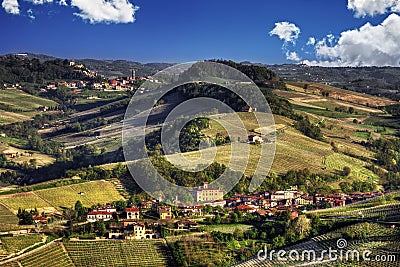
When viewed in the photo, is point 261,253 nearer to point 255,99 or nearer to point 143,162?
point 143,162

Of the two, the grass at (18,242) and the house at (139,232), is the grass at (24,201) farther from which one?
the house at (139,232)

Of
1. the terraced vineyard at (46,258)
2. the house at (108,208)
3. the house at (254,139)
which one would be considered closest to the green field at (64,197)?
the house at (108,208)

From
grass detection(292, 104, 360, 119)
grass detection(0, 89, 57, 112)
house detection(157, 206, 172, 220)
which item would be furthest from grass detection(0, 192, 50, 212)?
grass detection(0, 89, 57, 112)

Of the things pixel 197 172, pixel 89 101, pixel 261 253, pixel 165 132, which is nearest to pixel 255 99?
pixel 165 132

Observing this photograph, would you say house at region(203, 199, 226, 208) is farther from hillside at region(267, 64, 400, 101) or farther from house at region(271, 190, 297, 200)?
hillside at region(267, 64, 400, 101)

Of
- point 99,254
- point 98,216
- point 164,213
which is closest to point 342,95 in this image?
point 164,213

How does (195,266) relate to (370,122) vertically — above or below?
below
